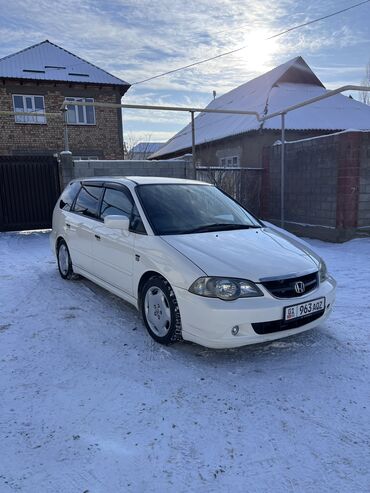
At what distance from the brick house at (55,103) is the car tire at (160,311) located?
1795 centimetres

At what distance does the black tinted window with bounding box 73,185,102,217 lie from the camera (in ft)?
15.9

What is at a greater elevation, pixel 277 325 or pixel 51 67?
pixel 51 67

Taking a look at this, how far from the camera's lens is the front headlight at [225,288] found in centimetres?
305

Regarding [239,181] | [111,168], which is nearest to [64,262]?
[111,168]

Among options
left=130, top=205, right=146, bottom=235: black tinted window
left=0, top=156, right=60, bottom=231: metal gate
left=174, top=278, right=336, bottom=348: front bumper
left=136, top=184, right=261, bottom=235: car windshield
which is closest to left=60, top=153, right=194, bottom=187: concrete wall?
left=0, top=156, right=60, bottom=231: metal gate

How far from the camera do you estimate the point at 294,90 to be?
18.4 meters

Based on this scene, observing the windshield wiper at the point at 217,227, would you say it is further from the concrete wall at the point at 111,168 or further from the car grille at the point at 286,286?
the concrete wall at the point at 111,168

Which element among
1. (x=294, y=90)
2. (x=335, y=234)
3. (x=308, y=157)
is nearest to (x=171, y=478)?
(x=335, y=234)

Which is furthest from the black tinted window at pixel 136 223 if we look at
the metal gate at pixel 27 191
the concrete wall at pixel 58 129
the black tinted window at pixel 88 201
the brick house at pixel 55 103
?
the concrete wall at pixel 58 129

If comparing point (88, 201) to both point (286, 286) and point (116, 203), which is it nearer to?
point (116, 203)

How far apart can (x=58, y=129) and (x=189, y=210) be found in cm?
1796

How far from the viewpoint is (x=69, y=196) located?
572cm

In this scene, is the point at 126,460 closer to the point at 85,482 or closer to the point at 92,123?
the point at 85,482

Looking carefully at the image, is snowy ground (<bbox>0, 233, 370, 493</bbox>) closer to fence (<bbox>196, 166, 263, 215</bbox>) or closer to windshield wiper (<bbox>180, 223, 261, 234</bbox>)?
windshield wiper (<bbox>180, 223, 261, 234</bbox>)
